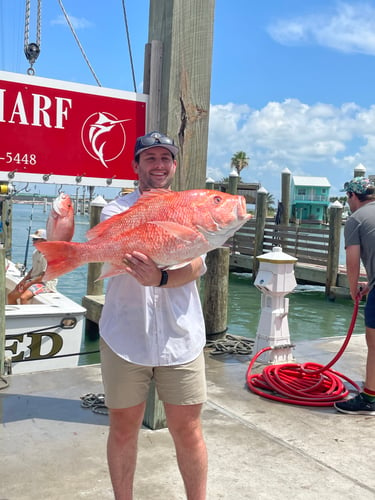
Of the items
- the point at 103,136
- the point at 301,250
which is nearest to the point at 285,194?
the point at 301,250

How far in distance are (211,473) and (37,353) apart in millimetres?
4196

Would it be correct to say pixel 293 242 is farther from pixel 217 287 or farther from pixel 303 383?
pixel 303 383

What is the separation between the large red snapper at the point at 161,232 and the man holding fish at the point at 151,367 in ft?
0.82

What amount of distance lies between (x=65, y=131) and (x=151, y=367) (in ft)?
4.94

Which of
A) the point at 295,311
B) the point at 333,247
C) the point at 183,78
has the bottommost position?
the point at 295,311

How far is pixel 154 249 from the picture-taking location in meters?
1.98

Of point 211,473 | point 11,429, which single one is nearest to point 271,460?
point 211,473

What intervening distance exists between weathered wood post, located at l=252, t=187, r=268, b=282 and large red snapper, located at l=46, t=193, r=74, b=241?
1559cm

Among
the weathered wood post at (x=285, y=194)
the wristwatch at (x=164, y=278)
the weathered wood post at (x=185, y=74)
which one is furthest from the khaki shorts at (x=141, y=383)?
the weathered wood post at (x=285, y=194)

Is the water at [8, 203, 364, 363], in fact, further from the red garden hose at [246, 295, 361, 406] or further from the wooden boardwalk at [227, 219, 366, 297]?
the red garden hose at [246, 295, 361, 406]

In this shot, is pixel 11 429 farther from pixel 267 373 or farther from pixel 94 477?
pixel 267 373

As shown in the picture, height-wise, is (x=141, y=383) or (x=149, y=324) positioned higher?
(x=149, y=324)

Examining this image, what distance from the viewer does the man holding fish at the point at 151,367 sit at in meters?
2.24

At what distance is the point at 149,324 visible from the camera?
2240 millimetres
